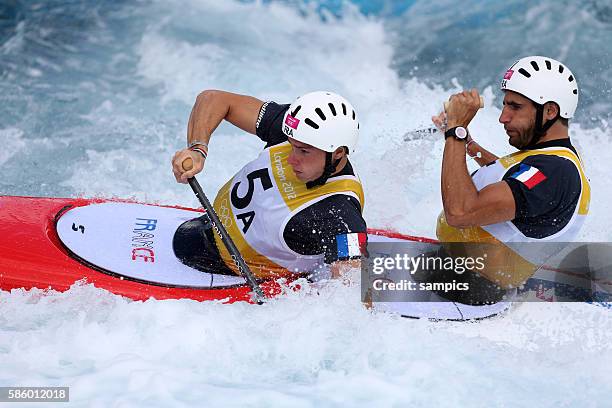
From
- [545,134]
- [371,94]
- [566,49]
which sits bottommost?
[545,134]

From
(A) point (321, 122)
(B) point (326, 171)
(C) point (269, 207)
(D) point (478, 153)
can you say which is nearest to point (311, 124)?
(A) point (321, 122)

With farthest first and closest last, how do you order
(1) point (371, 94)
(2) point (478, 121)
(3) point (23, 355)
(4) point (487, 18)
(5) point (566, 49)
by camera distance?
1. (4) point (487, 18)
2. (5) point (566, 49)
3. (1) point (371, 94)
4. (2) point (478, 121)
5. (3) point (23, 355)

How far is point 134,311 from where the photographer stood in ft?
11.8

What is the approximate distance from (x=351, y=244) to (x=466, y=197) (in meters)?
0.54

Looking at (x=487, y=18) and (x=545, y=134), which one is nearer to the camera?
(x=545, y=134)

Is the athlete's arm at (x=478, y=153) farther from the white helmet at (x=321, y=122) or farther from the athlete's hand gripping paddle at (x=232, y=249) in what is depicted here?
the athlete's hand gripping paddle at (x=232, y=249)

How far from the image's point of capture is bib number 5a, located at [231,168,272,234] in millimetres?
3676

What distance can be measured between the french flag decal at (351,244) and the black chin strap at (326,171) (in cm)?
29

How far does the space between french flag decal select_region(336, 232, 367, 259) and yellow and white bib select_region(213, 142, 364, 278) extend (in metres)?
0.23

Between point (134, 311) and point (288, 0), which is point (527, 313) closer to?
point (134, 311)

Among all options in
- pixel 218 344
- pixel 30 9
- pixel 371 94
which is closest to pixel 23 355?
pixel 218 344

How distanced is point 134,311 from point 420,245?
1.54 meters

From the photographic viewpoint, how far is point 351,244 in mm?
3350

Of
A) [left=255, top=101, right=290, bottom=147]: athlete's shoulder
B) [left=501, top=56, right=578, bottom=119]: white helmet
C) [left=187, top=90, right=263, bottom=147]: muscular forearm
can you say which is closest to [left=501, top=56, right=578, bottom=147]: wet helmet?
[left=501, top=56, right=578, bottom=119]: white helmet
